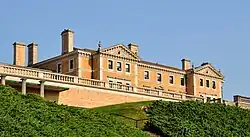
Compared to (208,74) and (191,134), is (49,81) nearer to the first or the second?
(191,134)

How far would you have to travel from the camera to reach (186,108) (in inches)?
1874

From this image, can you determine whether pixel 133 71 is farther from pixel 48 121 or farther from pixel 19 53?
pixel 48 121

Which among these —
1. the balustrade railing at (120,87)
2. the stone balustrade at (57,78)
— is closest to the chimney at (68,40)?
the balustrade railing at (120,87)

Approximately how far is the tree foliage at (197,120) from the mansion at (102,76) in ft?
56.7

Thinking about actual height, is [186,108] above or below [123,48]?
below

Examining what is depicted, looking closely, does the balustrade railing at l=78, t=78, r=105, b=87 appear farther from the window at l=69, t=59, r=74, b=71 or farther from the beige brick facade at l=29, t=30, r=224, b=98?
the window at l=69, t=59, r=74, b=71

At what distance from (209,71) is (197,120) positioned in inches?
1811

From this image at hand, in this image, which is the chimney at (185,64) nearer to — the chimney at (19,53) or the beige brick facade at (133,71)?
the beige brick facade at (133,71)

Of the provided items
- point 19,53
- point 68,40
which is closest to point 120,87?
point 68,40

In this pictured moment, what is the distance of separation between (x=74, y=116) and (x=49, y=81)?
27578mm

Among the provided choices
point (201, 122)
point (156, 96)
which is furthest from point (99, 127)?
point (156, 96)

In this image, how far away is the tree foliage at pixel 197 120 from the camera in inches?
1641

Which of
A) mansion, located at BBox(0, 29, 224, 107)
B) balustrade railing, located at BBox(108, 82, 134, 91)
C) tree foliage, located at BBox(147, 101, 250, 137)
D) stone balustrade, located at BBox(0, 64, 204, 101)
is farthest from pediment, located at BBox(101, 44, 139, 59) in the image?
tree foliage, located at BBox(147, 101, 250, 137)

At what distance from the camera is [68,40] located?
75.2 m
